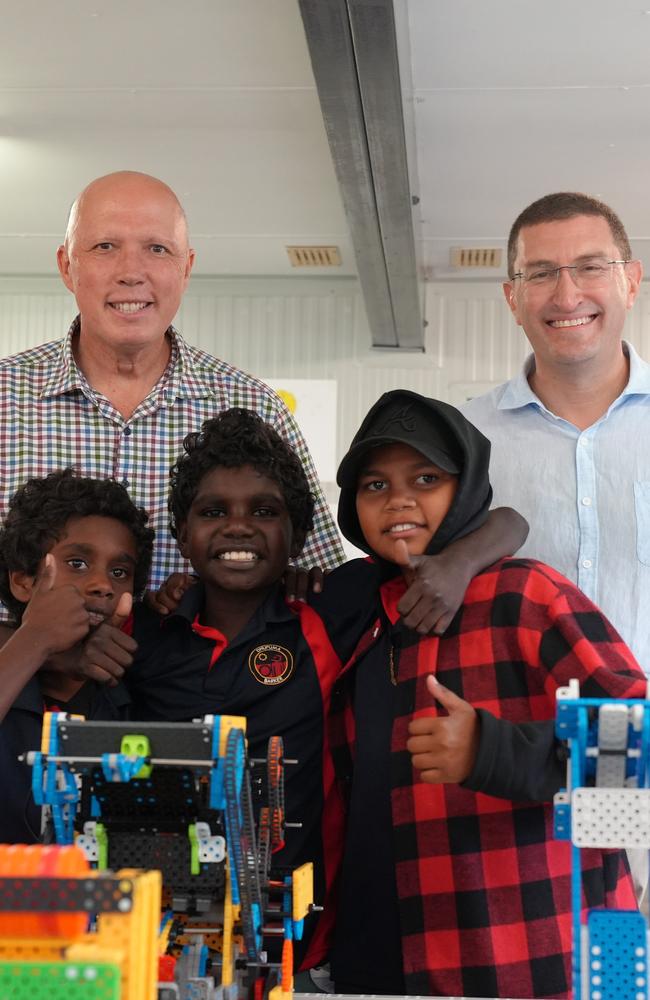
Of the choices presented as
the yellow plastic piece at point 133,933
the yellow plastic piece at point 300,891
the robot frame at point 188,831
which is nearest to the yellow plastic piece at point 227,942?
the robot frame at point 188,831

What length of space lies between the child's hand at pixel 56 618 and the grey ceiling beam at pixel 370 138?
2110 millimetres

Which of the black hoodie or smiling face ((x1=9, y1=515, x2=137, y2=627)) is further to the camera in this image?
smiling face ((x1=9, y1=515, x2=137, y2=627))

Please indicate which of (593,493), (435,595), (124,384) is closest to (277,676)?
(435,595)

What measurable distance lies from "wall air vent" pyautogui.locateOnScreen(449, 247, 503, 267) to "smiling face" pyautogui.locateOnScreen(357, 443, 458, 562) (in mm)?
4259

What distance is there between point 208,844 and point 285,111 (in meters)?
3.72

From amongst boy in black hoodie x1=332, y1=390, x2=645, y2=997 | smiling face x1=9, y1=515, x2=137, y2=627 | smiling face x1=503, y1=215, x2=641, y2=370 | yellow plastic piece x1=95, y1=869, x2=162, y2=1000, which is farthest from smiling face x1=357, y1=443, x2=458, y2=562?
yellow plastic piece x1=95, y1=869, x2=162, y2=1000

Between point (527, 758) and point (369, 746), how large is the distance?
49 centimetres

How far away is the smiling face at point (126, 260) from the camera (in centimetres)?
277

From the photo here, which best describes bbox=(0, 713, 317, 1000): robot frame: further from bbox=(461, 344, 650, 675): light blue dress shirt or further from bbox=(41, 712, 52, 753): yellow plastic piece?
bbox=(461, 344, 650, 675): light blue dress shirt

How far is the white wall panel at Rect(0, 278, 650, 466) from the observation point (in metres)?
6.78

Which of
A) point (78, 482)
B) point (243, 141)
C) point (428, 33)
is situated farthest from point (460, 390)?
point (78, 482)

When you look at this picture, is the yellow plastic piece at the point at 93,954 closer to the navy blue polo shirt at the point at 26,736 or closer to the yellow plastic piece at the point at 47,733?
the yellow plastic piece at the point at 47,733

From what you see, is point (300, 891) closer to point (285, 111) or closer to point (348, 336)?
point (285, 111)

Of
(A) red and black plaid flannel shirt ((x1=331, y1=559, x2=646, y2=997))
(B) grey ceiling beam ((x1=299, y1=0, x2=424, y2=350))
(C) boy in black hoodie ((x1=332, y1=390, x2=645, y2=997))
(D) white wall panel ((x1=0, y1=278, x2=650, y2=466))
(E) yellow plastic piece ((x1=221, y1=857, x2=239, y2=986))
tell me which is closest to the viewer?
(E) yellow plastic piece ((x1=221, y1=857, x2=239, y2=986))
